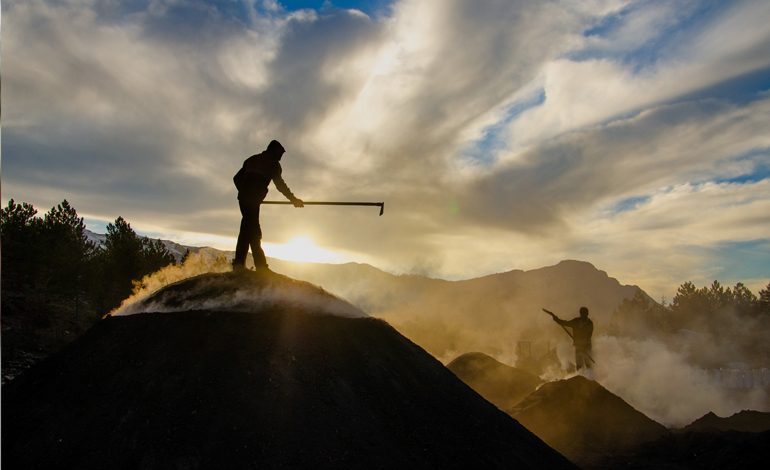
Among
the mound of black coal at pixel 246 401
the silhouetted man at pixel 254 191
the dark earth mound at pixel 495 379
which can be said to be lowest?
the dark earth mound at pixel 495 379

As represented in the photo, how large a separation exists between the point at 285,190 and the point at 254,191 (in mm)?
664

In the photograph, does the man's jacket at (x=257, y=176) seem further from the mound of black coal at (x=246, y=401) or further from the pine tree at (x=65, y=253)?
the pine tree at (x=65, y=253)

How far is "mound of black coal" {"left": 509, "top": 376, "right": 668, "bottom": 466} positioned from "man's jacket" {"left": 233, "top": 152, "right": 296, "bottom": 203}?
11.5 meters

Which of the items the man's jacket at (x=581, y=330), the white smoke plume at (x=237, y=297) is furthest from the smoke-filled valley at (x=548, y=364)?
the man's jacket at (x=581, y=330)

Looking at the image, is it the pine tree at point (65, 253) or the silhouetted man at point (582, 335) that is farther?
the pine tree at point (65, 253)

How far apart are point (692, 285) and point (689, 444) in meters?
84.5

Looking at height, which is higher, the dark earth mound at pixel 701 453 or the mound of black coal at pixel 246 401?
the mound of black coal at pixel 246 401

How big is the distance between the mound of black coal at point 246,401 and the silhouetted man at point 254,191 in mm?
506

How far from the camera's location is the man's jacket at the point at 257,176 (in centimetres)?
923

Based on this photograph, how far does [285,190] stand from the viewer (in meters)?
9.66

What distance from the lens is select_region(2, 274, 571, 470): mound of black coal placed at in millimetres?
6086

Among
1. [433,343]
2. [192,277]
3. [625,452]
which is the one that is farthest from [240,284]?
[433,343]

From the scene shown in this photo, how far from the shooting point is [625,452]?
542 inches

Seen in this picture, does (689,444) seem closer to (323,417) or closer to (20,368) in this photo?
(323,417)
